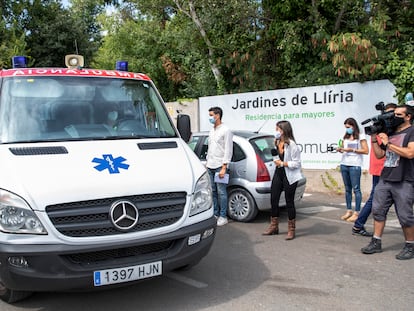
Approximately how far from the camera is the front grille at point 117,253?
3371mm

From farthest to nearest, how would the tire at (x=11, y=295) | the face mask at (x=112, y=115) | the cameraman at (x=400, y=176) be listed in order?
1. the cameraman at (x=400, y=176)
2. the face mask at (x=112, y=115)
3. the tire at (x=11, y=295)

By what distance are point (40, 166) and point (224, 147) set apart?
3.60m

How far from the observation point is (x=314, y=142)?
36.1 feet

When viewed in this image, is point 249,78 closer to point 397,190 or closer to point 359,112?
point 359,112

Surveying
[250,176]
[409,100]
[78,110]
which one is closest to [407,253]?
[409,100]

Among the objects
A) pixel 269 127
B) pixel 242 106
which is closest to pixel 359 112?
pixel 269 127

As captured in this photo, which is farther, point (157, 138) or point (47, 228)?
point (157, 138)

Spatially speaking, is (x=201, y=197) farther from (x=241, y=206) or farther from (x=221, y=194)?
(x=241, y=206)

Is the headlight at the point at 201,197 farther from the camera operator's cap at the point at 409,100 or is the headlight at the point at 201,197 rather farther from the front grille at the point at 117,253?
the camera operator's cap at the point at 409,100

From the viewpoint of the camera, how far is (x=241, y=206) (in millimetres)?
7215

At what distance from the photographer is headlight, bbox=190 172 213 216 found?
3.92 meters

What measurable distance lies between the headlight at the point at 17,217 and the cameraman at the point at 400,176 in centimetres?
388

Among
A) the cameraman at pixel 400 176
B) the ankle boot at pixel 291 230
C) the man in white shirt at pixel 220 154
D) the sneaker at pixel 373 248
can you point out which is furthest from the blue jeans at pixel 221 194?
the cameraman at pixel 400 176

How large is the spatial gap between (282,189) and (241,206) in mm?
1191
